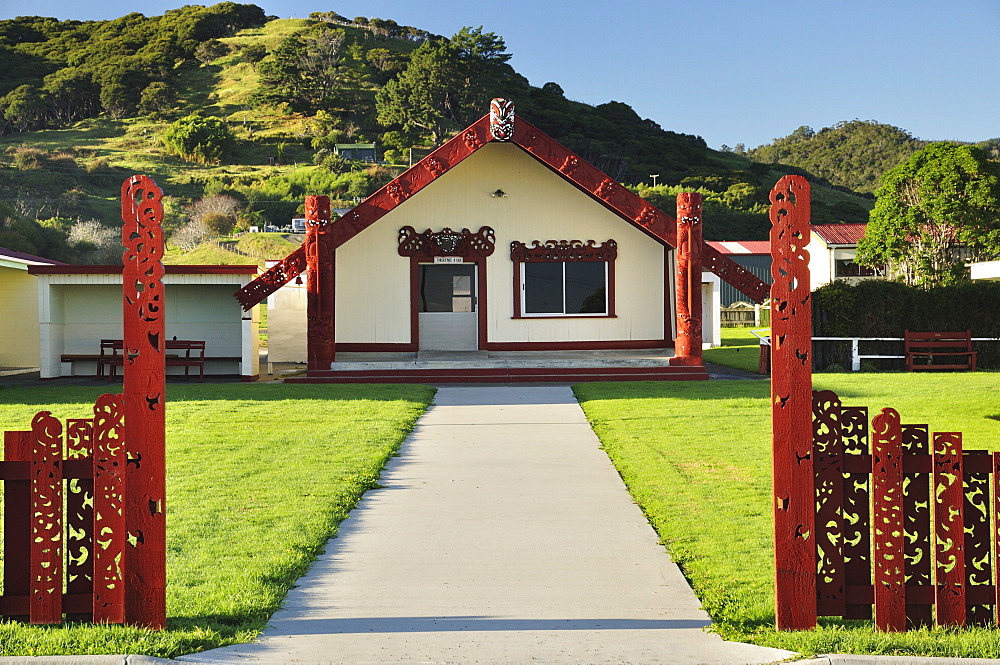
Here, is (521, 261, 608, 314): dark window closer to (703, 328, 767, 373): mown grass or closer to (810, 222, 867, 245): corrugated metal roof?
(703, 328, 767, 373): mown grass

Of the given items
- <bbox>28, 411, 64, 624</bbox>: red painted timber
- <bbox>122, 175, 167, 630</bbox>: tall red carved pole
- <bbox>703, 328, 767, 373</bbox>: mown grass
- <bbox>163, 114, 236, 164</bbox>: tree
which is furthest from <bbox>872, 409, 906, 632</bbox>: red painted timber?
<bbox>163, 114, 236, 164</bbox>: tree

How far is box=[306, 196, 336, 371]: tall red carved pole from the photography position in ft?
65.9

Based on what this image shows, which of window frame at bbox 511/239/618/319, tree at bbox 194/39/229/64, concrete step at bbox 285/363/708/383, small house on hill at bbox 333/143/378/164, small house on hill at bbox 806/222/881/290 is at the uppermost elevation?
tree at bbox 194/39/229/64

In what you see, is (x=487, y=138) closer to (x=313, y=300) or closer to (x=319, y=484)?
(x=313, y=300)

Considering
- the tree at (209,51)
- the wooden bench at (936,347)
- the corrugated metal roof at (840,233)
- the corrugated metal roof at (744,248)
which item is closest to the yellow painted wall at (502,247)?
the wooden bench at (936,347)

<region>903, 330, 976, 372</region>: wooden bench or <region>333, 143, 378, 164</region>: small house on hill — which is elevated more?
<region>333, 143, 378, 164</region>: small house on hill

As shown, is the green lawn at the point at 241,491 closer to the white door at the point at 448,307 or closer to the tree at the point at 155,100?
the white door at the point at 448,307

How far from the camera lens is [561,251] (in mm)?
22984

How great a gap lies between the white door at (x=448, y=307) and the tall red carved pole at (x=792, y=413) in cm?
1797

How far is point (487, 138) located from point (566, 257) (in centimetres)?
368

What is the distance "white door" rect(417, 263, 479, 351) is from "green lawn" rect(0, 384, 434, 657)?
5249 mm

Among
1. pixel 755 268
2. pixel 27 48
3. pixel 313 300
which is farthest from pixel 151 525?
pixel 27 48

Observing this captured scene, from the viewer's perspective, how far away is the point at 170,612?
547cm

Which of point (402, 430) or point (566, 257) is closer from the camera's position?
point (402, 430)
